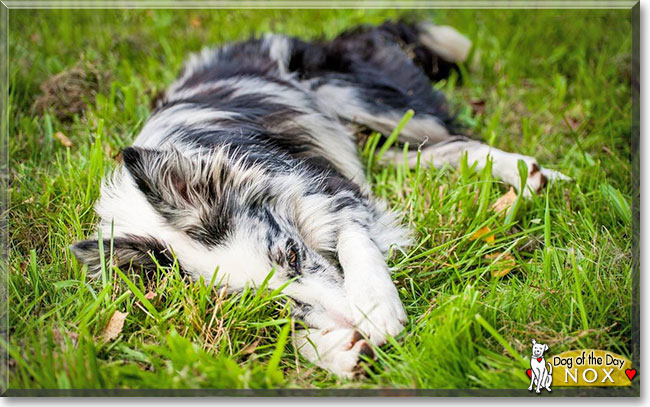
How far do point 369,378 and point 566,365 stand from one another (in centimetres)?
72

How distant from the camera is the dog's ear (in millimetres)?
2754

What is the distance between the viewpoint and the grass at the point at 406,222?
2.38 meters

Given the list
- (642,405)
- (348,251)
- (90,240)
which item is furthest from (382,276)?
(90,240)

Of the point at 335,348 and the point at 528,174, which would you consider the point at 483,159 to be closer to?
the point at 528,174

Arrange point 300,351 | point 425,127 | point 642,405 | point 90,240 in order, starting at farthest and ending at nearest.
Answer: point 425,127
point 90,240
point 300,351
point 642,405

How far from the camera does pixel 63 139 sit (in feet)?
13.6

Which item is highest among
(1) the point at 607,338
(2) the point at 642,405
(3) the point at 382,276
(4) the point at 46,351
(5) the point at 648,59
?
(5) the point at 648,59

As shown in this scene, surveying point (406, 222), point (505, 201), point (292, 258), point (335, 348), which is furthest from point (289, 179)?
point (505, 201)

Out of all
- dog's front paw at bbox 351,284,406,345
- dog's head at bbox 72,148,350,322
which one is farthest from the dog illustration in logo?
dog's head at bbox 72,148,350,322

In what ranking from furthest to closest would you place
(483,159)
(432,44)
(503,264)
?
(432,44), (483,159), (503,264)

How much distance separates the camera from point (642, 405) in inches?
90.7

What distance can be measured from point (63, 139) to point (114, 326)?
1.95m

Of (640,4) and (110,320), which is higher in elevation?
(640,4)

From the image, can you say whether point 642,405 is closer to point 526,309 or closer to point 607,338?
point 607,338
